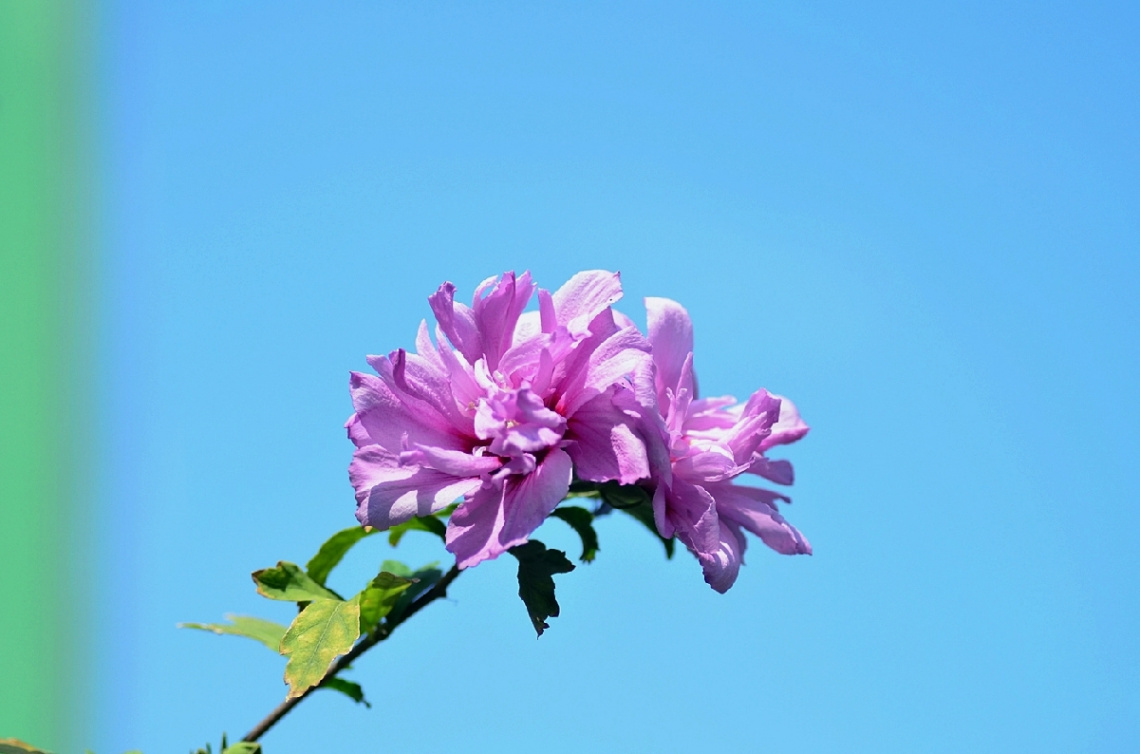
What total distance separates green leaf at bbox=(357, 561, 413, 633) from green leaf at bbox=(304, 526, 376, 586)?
116 mm

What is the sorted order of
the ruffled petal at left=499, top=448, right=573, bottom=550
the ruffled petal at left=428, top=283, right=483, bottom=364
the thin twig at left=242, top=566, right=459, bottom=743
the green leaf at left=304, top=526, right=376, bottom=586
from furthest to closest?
the green leaf at left=304, top=526, right=376, bottom=586, the thin twig at left=242, top=566, right=459, bottom=743, the ruffled petal at left=428, top=283, right=483, bottom=364, the ruffled petal at left=499, top=448, right=573, bottom=550

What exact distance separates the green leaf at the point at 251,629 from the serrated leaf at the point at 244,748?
185 mm

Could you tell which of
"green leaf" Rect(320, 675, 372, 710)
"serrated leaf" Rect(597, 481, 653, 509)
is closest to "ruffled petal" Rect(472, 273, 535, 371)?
"serrated leaf" Rect(597, 481, 653, 509)

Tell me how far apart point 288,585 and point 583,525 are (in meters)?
0.41

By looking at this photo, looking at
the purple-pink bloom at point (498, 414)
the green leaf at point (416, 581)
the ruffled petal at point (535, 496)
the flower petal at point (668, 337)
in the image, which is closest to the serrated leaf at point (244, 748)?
the green leaf at point (416, 581)

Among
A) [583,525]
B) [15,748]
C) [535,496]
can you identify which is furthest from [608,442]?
[15,748]

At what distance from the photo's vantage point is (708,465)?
1.27 m

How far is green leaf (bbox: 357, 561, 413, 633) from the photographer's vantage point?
53.9 inches

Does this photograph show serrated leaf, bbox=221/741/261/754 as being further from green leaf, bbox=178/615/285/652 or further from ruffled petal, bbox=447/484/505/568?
ruffled petal, bbox=447/484/505/568

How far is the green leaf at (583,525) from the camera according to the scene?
1.50 m

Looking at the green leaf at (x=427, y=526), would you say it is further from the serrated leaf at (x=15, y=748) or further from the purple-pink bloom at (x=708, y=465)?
the serrated leaf at (x=15, y=748)

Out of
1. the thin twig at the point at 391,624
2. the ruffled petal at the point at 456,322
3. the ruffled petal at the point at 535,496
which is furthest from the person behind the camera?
the thin twig at the point at 391,624

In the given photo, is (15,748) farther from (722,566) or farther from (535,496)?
(722,566)

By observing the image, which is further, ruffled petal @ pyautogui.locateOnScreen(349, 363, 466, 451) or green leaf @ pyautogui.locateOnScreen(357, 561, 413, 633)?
green leaf @ pyautogui.locateOnScreen(357, 561, 413, 633)
